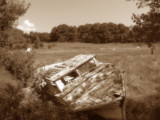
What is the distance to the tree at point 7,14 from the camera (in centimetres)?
1184

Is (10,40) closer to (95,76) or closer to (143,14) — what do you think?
(95,76)

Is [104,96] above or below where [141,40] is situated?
below

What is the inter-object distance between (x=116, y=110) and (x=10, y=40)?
917 centimetres

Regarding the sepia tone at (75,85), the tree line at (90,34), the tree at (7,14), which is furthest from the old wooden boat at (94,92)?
the tree line at (90,34)

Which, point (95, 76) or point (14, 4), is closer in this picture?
point (95, 76)

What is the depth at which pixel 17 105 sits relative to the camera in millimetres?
8227

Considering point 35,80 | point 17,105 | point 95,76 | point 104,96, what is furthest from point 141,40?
point 17,105

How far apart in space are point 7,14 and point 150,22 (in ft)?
31.9

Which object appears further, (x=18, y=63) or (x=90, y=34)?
(x=90, y=34)

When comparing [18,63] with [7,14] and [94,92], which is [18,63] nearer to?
[7,14]

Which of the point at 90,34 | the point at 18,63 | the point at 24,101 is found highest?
the point at 90,34

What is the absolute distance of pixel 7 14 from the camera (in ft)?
38.8

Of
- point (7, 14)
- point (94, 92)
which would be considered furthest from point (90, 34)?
point (94, 92)

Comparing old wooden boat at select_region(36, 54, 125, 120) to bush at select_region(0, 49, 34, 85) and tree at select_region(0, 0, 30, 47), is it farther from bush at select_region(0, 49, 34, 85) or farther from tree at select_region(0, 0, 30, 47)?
tree at select_region(0, 0, 30, 47)
